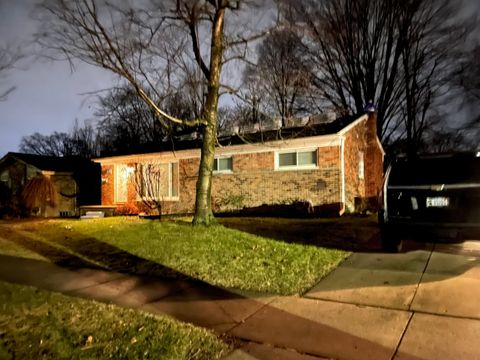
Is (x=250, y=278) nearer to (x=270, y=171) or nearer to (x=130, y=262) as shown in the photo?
(x=130, y=262)

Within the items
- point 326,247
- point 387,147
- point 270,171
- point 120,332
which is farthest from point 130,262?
point 387,147

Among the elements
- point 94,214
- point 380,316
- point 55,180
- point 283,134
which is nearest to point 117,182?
point 94,214

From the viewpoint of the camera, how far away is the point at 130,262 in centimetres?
746

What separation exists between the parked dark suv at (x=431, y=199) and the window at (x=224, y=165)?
10452mm

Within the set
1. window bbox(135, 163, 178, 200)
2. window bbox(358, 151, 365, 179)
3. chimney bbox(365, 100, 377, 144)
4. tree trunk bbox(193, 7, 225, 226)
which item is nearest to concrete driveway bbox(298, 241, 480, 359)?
tree trunk bbox(193, 7, 225, 226)

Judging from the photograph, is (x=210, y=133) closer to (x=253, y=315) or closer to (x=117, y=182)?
(x=253, y=315)

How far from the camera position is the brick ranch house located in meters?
14.9

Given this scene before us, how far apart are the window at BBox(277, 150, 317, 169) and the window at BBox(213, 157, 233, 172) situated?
2472 mm

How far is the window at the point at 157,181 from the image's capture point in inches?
770

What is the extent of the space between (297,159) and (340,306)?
10895 millimetres

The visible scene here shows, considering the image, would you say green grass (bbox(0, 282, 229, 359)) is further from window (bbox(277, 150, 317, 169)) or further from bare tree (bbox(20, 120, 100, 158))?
bare tree (bbox(20, 120, 100, 158))

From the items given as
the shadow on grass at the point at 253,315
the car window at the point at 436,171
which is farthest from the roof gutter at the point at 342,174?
the shadow on grass at the point at 253,315

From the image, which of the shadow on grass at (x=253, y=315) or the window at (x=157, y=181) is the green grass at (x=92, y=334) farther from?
the window at (x=157, y=181)

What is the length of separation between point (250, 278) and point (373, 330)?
7.85 ft
